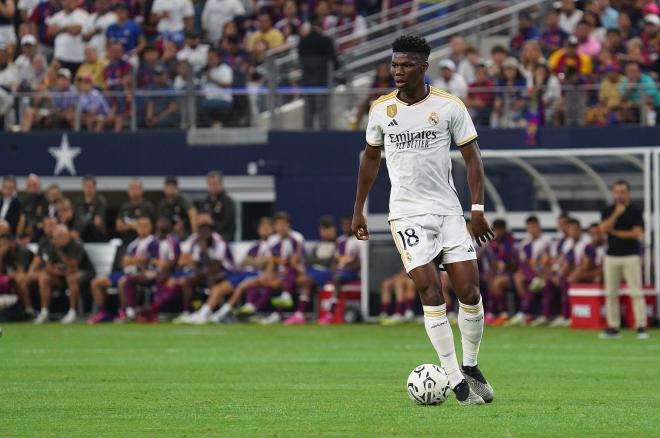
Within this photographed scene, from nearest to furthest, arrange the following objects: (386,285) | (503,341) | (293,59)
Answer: (503,341)
(386,285)
(293,59)

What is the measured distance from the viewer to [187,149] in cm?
2544

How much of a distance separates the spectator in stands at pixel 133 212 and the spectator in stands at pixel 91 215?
38 centimetres

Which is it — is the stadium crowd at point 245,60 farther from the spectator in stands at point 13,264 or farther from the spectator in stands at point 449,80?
the spectator in stands at point 13,264

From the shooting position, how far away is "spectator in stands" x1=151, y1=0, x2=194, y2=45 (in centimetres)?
2781

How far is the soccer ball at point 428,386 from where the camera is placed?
929 cm

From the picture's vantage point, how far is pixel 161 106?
25.3m

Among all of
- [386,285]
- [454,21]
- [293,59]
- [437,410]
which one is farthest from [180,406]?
[454,21]

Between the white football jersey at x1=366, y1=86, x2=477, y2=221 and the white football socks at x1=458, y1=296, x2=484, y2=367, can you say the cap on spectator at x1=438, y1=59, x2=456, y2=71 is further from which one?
the white football socks at x1=458, y1=296, x2=484, y2=367

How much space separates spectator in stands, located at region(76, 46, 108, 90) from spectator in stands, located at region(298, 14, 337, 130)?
13.6ft

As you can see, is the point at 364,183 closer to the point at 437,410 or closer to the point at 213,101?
the point at 437,410

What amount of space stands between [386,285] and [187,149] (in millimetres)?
4879

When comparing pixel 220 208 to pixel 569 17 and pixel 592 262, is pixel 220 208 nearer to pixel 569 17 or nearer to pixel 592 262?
pixel 592 262

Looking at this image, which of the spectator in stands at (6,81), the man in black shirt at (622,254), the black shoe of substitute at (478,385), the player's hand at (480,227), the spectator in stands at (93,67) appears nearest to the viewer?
the player's hand at (480,227)

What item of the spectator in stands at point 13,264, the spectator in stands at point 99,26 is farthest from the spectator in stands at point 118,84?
the spectator in stands at point 13,264
